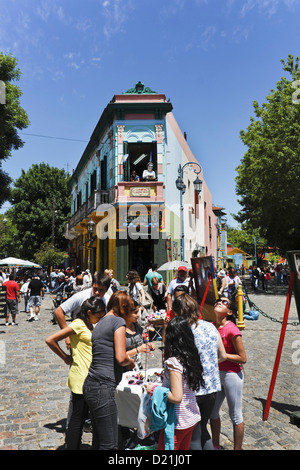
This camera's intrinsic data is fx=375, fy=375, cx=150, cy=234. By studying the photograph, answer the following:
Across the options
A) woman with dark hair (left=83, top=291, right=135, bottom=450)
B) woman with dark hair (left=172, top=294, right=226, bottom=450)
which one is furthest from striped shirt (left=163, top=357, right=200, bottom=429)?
woman with dark hair (left=83, top=291, right=135, bottom=450)

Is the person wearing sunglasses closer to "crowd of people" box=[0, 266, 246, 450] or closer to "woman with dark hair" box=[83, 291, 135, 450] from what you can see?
"crowd of people" box=[0, 266, 246, 450]

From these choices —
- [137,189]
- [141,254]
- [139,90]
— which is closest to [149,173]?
[137,189]

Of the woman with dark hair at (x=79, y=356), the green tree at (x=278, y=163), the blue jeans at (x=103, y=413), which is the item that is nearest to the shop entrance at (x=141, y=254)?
the green tree at (x=278, y=163)

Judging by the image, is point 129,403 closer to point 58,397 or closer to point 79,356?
point 79,356

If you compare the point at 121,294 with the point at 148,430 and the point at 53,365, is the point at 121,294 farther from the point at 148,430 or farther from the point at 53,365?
the point at 53,365

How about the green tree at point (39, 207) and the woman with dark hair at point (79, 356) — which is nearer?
the woman with dark hair at point (79, 356)

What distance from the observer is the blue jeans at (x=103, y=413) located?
2.97 meters

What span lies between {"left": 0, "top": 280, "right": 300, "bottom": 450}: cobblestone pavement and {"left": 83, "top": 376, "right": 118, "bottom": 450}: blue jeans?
3.29 ft

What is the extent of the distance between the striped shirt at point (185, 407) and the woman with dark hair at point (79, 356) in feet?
2.94

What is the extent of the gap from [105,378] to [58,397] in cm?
275

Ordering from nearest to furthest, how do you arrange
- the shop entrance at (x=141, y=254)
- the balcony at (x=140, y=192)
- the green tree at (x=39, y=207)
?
the balcony at (x=140, y=192), the shop entrance at (x=141, y=254), the green tree at (x=39, y=207)

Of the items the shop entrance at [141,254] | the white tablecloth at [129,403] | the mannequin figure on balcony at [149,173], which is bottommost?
the white tablecloth at [129,403]

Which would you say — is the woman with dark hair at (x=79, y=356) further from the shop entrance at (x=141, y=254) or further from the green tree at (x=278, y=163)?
the green tree at (x=278, y=163)
